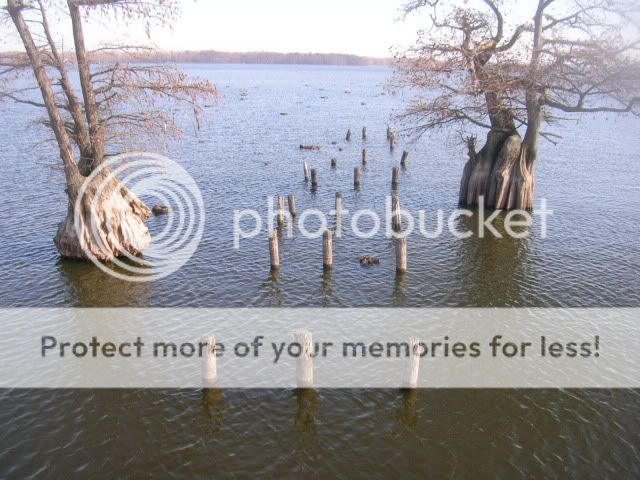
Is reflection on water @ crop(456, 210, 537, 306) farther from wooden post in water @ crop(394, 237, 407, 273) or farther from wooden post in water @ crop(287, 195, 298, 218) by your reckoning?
wooden post in water @ crop(287, 195, 298, 218)

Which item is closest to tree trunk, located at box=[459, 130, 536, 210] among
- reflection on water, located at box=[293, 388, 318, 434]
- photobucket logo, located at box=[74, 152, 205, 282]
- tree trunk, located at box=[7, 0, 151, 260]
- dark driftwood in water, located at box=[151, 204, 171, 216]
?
photobucket logo, located at box=[74, 152, 205, 282]

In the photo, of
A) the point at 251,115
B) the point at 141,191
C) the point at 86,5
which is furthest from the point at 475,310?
the point at 251,115

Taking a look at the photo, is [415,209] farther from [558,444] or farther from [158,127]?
[558,444]

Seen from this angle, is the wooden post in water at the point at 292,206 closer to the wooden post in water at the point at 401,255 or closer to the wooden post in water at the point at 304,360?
the wooden post in water at the point at 401,255

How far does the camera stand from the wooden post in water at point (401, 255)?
25575 mm

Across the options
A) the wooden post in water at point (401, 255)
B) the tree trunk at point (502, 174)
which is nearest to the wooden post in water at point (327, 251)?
the wooden post in water at point (401, 255)

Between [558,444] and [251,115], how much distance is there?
266ft

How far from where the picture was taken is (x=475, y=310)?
23.0 metres

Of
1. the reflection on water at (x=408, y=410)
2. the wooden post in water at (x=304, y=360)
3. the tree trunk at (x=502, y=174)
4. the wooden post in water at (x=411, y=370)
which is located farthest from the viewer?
the tree trunk at (x=502, y=174)

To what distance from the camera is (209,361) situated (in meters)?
17.0

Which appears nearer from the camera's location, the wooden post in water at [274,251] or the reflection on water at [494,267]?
the reflection on water at [494,267]

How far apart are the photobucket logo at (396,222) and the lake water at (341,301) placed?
36.0 inches

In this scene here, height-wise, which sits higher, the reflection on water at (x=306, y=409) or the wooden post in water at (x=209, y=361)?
the wooden post in water at (x=209, y=361)

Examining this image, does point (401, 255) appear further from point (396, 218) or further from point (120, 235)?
point (120, 235)
